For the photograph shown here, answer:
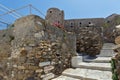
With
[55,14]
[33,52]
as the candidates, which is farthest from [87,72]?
[55,14]

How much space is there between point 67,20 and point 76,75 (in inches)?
466

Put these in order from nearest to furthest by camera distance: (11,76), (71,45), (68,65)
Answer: (11,76)
(68,65)
(71,45)

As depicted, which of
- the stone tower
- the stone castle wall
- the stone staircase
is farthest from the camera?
the stone tower

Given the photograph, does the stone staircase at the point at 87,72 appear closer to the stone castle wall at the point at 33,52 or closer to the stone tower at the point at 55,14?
the stone castle wall at the point at 33,52

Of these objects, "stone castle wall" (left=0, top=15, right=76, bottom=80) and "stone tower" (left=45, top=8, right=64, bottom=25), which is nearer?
"stone castle wall" (left=0, top=15, right=76, bottom=80)

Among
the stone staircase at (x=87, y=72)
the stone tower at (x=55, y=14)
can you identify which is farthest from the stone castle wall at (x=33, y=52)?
the stone tower at (x=55, y=14)

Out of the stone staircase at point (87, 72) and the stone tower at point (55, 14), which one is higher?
the stone tower at point (55, 14)

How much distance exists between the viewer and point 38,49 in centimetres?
384

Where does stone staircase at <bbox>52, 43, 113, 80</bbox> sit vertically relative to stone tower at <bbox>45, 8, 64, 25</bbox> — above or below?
below

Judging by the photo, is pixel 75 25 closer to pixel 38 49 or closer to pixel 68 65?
pixel 68 65

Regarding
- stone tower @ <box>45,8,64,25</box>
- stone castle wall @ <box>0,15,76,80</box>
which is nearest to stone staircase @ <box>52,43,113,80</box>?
stone castle wall @ <box>0,15,76,80</box>

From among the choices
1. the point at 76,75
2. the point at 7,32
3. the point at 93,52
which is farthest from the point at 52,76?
the point at 93,52

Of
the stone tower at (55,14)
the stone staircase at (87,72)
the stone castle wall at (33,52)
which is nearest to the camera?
the stone castle wall at (33,52)

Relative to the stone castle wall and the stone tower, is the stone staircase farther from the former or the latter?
the stone tower
